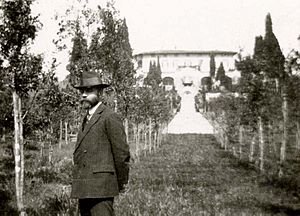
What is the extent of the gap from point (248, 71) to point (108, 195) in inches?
713

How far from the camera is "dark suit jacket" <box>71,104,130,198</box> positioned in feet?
18.8

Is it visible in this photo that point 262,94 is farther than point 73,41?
Yes

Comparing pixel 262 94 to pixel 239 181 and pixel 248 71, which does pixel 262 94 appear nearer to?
pixel 248 71

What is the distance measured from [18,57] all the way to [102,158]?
5.00m

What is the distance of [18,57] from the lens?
10023mm

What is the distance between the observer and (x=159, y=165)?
76.4ft

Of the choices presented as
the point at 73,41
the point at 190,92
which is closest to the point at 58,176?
the point at 73,41

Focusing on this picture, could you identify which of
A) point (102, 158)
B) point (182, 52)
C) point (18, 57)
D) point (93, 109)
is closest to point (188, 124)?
point (18, 57)

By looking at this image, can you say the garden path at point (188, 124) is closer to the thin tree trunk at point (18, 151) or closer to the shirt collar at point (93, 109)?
the thin tree trunk at point (18, 151)

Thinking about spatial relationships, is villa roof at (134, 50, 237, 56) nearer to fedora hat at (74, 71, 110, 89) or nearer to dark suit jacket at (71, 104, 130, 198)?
fedora hat at (74, 71, 110, 89)

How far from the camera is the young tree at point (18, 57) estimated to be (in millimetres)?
9914

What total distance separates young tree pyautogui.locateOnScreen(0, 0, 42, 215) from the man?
433 cm

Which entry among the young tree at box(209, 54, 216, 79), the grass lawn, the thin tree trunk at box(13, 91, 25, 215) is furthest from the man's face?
the young tree at box(209, 54, 216, 79)

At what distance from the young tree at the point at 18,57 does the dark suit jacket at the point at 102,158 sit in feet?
14.2
